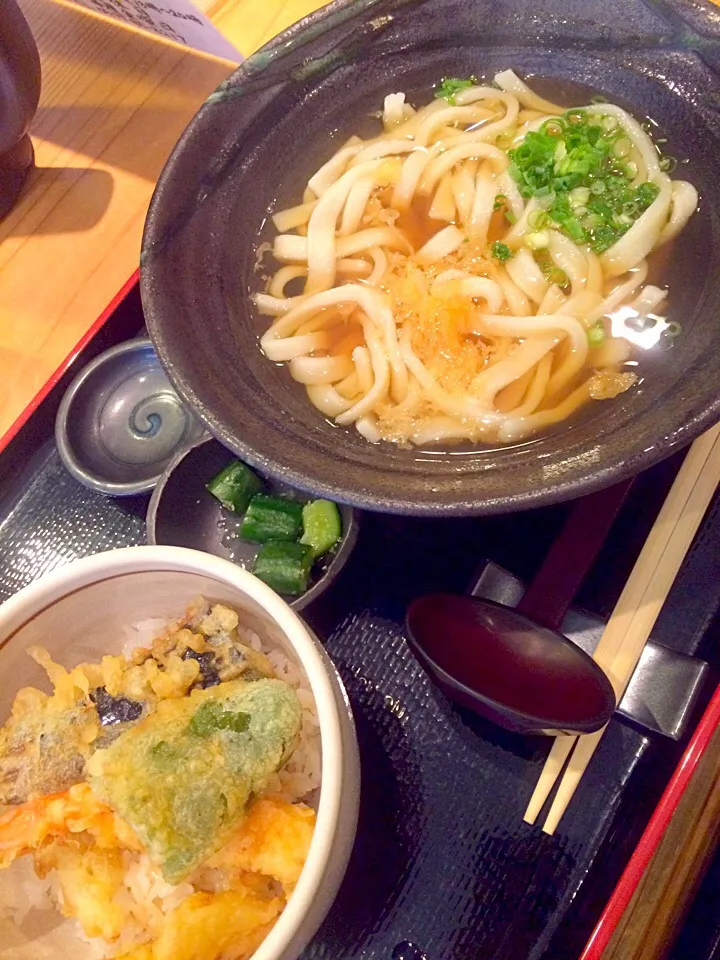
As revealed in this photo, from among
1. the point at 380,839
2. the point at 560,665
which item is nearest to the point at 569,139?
the point at 560,665

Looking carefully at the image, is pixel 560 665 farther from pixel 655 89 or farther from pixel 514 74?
pixel 514 74

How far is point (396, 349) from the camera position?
72.0 inches

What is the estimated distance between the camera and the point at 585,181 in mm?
1882

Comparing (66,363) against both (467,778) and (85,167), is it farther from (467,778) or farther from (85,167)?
(467,778)

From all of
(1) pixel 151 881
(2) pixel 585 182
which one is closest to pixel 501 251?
(2) pixel 585 182

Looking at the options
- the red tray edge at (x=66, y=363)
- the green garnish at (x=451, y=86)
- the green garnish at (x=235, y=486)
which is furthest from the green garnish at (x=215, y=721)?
Answer: the green garnish at (x=451, y=86)

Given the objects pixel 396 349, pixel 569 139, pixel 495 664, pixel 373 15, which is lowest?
pixel 495 664

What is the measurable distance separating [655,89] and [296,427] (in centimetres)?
126

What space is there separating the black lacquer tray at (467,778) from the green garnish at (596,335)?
34cm

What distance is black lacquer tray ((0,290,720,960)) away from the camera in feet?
4.61

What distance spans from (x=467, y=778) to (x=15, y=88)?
227 centimetres

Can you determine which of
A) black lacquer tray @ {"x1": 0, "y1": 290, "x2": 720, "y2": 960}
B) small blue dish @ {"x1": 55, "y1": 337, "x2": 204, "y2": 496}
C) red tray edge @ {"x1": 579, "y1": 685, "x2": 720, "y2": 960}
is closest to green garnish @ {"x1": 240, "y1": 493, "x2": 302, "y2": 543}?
black lacquer tray @ {"x1": 0, "y1": 290, "x2": 720, "y2": 960}

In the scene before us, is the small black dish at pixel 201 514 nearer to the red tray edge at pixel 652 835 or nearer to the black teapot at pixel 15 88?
the red tray edge at pixel 652 835

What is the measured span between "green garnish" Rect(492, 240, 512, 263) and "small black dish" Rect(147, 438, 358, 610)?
0.77m
